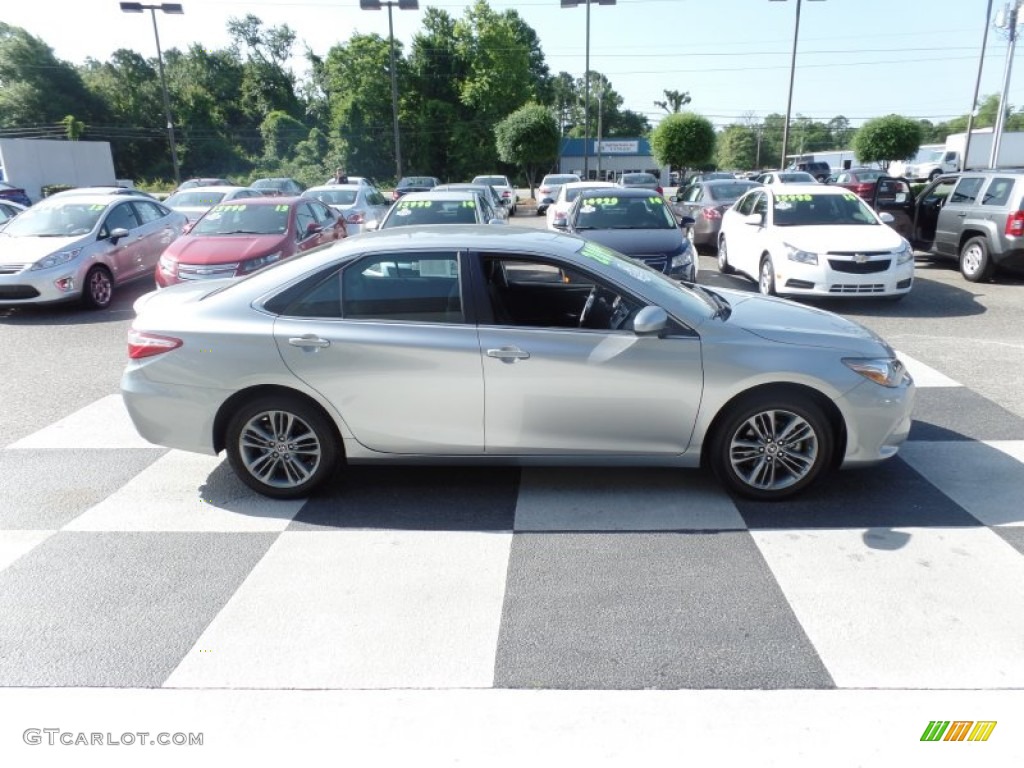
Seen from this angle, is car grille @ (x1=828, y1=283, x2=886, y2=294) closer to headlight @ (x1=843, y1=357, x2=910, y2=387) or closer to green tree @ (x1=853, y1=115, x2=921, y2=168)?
headlight @ (x1=843, y1=357, x2=910, y2=387)

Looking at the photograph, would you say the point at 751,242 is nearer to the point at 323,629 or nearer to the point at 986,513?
the point at 986,513

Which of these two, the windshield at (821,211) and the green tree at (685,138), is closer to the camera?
the windshield at (821,211)

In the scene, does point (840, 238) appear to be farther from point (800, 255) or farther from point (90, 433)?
point (90, 433)

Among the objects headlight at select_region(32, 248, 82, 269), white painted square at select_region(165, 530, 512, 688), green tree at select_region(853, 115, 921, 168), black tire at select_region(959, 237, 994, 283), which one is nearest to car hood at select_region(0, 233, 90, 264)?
headlight at select_region(32, 248, 82, 269)

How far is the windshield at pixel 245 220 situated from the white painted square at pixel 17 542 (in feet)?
22.5

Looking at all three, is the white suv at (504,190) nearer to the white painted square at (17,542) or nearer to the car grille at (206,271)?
the car grille at (206,271)

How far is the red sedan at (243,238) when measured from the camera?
373 inches

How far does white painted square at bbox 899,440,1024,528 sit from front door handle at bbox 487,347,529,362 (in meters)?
2.68

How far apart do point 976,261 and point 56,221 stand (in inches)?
552

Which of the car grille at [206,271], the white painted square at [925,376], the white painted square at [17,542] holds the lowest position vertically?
the white painted square at [17,542]

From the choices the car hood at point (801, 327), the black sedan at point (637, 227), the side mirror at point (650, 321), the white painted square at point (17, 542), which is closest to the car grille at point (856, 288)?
the black sedan at point (637, 227)
